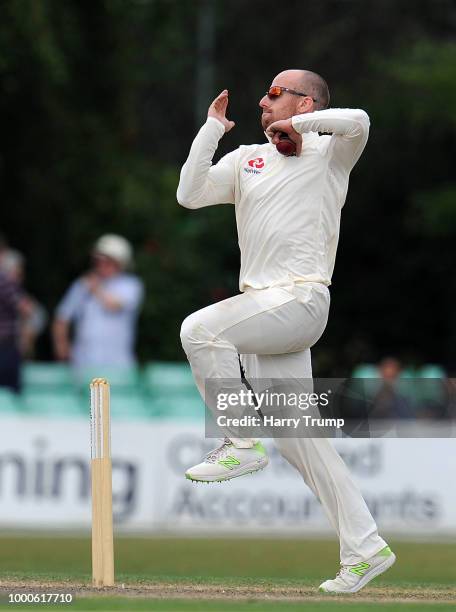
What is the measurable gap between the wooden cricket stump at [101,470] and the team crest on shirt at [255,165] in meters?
1.28

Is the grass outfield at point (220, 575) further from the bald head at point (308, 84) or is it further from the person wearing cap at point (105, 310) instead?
the bald head at point (308, 84)

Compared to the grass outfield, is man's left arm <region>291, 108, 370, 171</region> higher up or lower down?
higher up

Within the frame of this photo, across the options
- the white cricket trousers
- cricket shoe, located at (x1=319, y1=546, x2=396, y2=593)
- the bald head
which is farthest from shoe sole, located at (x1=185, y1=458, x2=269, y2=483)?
A: the bald head

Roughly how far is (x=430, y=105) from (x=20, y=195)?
293 inches

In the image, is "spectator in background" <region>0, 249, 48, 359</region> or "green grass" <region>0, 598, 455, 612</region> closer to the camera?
"green grass" <region>0, 598, 455, 612</region>

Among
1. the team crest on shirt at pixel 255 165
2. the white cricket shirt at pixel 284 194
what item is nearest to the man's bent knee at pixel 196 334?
the white cricket shirt at pixel 284 194

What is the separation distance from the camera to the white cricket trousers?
316 inches

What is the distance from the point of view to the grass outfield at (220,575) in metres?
7.59

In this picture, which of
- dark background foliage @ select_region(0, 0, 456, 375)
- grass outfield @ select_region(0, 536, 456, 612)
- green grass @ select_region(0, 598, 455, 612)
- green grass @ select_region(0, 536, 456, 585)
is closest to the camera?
green grass @ select_region(0, 598, 455, 612)

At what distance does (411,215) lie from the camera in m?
25.7

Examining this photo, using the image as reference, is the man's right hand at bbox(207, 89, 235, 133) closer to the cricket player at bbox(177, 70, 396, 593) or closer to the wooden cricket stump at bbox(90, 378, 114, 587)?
the cricket player at bbox(177, 70, 396, 593)

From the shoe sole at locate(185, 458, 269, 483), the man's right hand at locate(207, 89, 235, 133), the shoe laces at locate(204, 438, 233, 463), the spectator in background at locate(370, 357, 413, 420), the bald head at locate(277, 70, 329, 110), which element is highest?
the bald head at locate(277, 70, 329, 110)

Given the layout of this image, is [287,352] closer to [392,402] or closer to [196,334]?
[196,334]

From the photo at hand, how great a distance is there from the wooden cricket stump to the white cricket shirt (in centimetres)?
94
